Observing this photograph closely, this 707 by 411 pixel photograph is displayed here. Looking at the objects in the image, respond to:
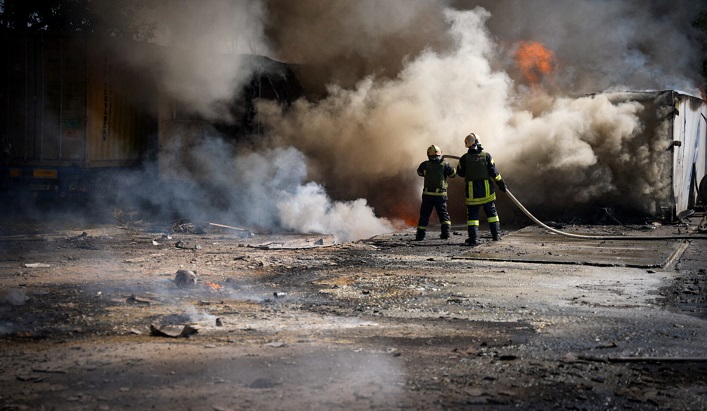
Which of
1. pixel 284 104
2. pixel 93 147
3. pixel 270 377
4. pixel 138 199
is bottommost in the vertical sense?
pixel 270 377

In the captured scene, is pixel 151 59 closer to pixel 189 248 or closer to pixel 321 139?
pixel 321 139

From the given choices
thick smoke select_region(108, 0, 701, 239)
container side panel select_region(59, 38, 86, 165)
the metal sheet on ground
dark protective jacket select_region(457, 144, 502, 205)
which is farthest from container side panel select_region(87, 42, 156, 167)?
the metal sheet on ground

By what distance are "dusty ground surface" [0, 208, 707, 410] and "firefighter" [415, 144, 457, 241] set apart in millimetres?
2351

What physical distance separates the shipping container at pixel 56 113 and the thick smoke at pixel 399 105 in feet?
5.45

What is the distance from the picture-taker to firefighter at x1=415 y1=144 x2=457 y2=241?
1076 centimetres

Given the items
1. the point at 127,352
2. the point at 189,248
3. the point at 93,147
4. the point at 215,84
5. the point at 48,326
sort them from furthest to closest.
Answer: the point at 215,84, the point at 93,147, the point at 189,248, the point at 48,326, the point at 127,352

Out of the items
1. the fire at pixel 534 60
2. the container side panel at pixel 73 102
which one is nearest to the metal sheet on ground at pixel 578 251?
the fire at pixel 534 60

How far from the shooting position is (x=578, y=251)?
922cm

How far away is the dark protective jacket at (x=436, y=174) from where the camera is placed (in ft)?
35.3

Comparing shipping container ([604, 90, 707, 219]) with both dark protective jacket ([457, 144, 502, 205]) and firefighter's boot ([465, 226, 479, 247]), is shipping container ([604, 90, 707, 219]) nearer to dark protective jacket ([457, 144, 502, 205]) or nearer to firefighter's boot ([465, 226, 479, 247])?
dark protective jacket ([457, 144, 502, 205])

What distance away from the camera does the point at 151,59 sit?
14.5 m

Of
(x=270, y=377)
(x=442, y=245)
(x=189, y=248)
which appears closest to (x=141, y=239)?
(x=189, y=248)

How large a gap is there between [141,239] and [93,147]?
407 cm

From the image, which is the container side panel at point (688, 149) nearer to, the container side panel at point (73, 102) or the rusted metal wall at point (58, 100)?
the rusted metal wall at point (58, 100)
